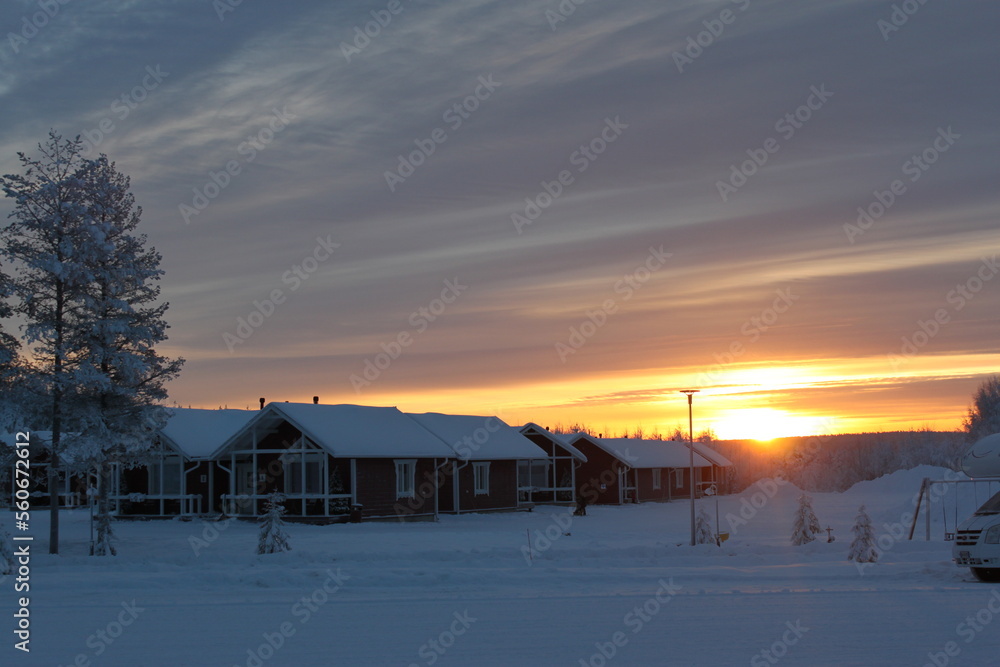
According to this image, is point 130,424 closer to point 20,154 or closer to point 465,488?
point 20,154

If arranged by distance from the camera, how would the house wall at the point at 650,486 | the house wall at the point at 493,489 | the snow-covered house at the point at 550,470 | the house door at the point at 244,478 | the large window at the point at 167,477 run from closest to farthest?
the house door at the point at 244,478
the large window at the point at 167,477
the house wall at the point at 493,489
the snow-covered house at the point at 550,470
the house wall at the point at 650,486

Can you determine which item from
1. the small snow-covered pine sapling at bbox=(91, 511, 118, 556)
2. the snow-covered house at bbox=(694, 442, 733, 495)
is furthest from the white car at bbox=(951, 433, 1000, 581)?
the snow-covered house at bbox=(694, 442, 733, 495)

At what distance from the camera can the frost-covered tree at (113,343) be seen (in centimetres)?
2430

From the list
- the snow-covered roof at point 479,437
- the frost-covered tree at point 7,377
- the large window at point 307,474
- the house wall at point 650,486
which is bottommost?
the house wall at point 650,486

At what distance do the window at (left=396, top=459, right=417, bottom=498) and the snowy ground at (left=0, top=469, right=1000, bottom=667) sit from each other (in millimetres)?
11415

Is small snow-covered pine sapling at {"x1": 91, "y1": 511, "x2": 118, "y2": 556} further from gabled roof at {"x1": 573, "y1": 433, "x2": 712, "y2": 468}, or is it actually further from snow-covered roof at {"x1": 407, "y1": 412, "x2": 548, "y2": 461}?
gabled roof at {"x1": 573, "y1": 433, "x2": 712, "y2": 468}

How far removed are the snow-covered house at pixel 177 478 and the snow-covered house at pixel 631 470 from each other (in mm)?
19457

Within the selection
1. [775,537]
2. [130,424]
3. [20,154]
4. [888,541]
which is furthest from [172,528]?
[888,541]

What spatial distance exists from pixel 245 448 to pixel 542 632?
90.6 feet

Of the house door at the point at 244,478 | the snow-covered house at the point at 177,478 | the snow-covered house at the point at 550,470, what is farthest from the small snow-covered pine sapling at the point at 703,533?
the snow-covered house at the point at 550,470

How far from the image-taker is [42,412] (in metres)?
24.8

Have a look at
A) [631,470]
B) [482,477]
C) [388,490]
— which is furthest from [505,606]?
[631,470]

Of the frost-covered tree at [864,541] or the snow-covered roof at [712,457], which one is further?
the snow-covered roof at [712,457]

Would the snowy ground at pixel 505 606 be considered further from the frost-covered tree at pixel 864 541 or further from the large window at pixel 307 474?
the large window at pixel 307 474
